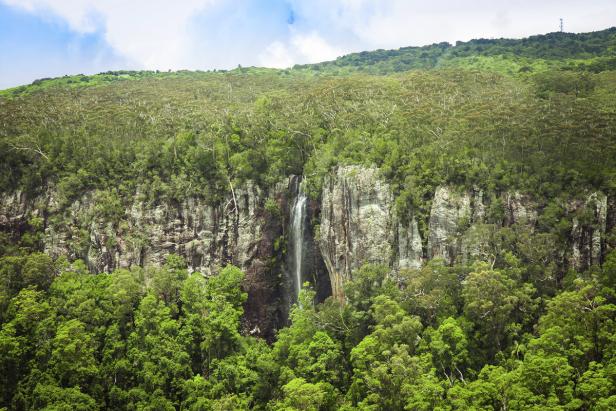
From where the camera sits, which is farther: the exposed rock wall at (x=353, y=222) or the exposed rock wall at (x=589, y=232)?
the exposed rock wall at (x=353, y=222)

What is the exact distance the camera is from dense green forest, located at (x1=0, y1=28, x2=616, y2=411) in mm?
38000

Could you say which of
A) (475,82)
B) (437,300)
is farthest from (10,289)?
(475,82)

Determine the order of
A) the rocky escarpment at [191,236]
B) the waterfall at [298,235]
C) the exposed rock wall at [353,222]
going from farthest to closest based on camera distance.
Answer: the rocky escarpment at [191,236] → the waterfall at [298,235] → the exposed rock wall at [353,222]

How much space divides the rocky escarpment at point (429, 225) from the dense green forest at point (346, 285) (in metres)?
0.71

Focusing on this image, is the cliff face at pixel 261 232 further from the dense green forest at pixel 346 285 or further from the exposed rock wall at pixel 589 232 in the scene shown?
the exposed rock wall at pixel 589 232

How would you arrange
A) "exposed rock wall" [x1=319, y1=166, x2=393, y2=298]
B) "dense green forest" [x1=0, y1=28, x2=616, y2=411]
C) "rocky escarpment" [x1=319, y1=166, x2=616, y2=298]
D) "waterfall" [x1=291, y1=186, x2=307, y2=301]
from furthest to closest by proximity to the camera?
"waterfall" [x1=291, y1=186, x2=307, y2=301] < "exposed rock wall" [x1=319, y1=166, x2=393, y2=298] < "rocky escarpment" [x1=319, y1=166, x2=616, y2=298] < "dense green forest" [x1=0, y1=28, x2=616, y2=411]

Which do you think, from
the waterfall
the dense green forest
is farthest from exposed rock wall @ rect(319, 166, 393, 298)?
the waterfall

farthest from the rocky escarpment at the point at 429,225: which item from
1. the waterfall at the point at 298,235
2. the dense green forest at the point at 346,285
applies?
the waterfall at the point at 298,235

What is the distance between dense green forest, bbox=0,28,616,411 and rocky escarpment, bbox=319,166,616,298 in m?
0.71

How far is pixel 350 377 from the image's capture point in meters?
43.4

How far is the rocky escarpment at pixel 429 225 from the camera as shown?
41.4 m

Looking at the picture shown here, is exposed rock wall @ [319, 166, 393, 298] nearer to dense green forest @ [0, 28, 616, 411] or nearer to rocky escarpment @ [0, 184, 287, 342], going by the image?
dense green forest @ [0, 28, 616, 411]

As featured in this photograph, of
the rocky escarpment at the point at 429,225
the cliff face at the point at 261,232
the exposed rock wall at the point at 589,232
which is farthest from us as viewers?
the cliff face at the point at 261,232

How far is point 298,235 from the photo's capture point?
185 feet
